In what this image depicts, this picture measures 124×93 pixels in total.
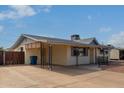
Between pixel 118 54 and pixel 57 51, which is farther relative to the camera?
pixel 118 54

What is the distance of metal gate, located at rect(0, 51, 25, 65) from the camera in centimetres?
1927

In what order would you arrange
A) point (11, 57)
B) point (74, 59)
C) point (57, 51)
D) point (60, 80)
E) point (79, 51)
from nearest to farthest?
point (60, 80) → point (74, 59) → point (57, 51) → point (79, 51) → point (11, 57)

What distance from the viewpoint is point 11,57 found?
19859mm

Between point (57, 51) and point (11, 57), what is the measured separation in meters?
5.33

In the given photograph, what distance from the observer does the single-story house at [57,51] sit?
701 inches

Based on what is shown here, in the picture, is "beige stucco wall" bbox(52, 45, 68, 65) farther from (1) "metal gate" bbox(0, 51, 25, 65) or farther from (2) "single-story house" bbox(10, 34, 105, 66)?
(1) "metal gate" bbox(0, 51, 25, 65)

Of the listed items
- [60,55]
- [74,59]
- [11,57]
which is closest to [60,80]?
[60,55]

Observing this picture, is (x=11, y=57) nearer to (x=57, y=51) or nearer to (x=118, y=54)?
(x=57, y=51)

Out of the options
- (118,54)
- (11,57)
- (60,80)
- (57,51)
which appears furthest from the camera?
(118,54)

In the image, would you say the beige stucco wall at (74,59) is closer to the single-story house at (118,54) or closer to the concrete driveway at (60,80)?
the concrete driveway at (60,80)
